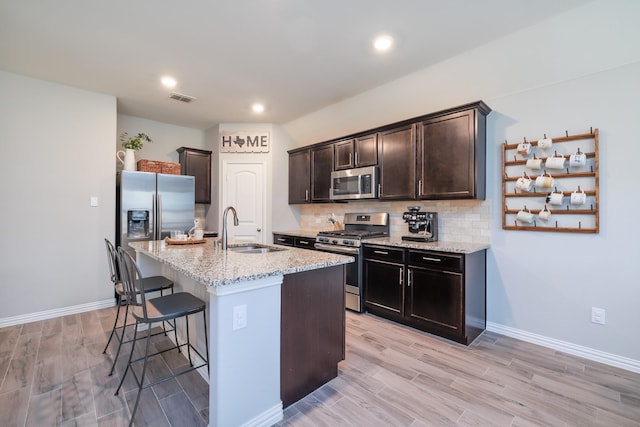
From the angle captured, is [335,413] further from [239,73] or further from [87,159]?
[87,159]

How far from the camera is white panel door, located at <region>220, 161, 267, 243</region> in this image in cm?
487

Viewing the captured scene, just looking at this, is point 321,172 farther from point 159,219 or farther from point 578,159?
point 578,159

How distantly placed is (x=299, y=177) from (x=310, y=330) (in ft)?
10.5

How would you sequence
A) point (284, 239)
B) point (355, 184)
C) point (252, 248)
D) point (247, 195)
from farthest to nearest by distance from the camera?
point (247, 195) < point (284, 239) < point (355, 184) < point (252, 248)

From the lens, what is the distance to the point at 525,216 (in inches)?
106

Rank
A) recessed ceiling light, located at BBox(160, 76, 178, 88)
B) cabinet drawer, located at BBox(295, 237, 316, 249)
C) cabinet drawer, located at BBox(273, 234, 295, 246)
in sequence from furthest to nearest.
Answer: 1. cabinet drawer, located at BBox(273, 234, 295, 246)
2. cabinet drawer, located at BBox(295, 237, 316, 249)
3. recessed ceiling light, located at BBox(160, 76, 178, 88)

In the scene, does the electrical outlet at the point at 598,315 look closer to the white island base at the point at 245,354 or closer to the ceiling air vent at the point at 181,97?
the white island base at the point at 245,354

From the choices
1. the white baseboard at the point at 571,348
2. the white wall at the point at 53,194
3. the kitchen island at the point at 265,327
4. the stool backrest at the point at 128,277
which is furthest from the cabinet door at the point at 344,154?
the white wall at the point at 53,194

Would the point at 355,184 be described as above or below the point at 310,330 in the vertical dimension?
above

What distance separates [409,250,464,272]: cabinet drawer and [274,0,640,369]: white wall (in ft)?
2.00

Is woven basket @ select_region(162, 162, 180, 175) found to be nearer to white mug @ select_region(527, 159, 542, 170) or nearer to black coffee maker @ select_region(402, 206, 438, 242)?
black coffee maker @ select_region(402, 206, 438, 242)

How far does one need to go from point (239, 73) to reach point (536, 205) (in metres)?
3.29

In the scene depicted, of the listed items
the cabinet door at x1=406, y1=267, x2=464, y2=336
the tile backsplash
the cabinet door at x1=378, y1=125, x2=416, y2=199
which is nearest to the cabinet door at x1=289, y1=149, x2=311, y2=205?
the tile backsplash

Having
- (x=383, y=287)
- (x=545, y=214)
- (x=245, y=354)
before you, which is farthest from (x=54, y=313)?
(x=545, y=214)
